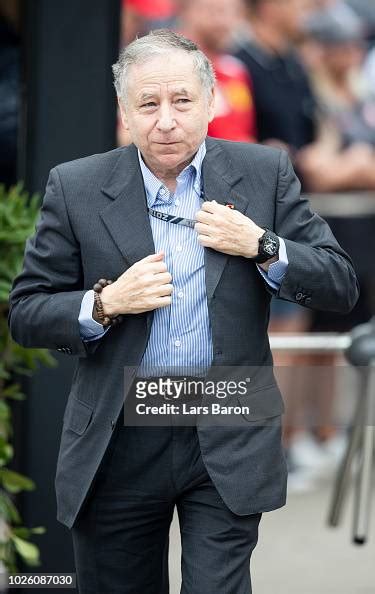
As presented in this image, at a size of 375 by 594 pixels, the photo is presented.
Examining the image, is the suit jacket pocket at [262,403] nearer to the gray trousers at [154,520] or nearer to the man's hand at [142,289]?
the gray trousers at [154,520]

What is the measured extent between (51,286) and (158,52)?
0.68 meters

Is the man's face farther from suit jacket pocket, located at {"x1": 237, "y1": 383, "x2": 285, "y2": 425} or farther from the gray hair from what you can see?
suit jacket pocket, located at {"x1": 237, "y1": 383, "x2": 285, "y2": 425}

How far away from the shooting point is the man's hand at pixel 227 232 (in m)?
3.34

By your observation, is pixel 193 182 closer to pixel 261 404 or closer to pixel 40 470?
pixel 261 404

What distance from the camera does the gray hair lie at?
339cm

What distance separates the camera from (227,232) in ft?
11.0

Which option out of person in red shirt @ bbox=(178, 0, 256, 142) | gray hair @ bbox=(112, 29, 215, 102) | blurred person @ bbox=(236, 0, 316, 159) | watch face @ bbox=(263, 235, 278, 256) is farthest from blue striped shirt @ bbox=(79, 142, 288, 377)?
blurred person @ bbox=(236, 0, 316, 159)

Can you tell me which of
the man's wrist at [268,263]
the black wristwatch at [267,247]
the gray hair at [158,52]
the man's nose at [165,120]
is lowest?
the man's wrist at [268,263]

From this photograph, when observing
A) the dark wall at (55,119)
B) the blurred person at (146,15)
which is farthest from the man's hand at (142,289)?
the blurred person at (146,15)

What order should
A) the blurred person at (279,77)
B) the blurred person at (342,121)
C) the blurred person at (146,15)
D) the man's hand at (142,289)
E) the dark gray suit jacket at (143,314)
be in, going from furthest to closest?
the blurred person at (342,121)
the blurred person at (279,77)
the blurred person at (146,15)
the dark gray suit jacket at (143,314)
the man's hand at (142,289)

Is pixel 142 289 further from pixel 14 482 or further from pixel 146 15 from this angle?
pixel 146 15

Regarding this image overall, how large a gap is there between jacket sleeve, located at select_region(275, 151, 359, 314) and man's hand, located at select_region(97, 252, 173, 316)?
311mm

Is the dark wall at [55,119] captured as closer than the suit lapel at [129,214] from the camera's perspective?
No

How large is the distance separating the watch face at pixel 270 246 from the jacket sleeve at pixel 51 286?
0.50m
